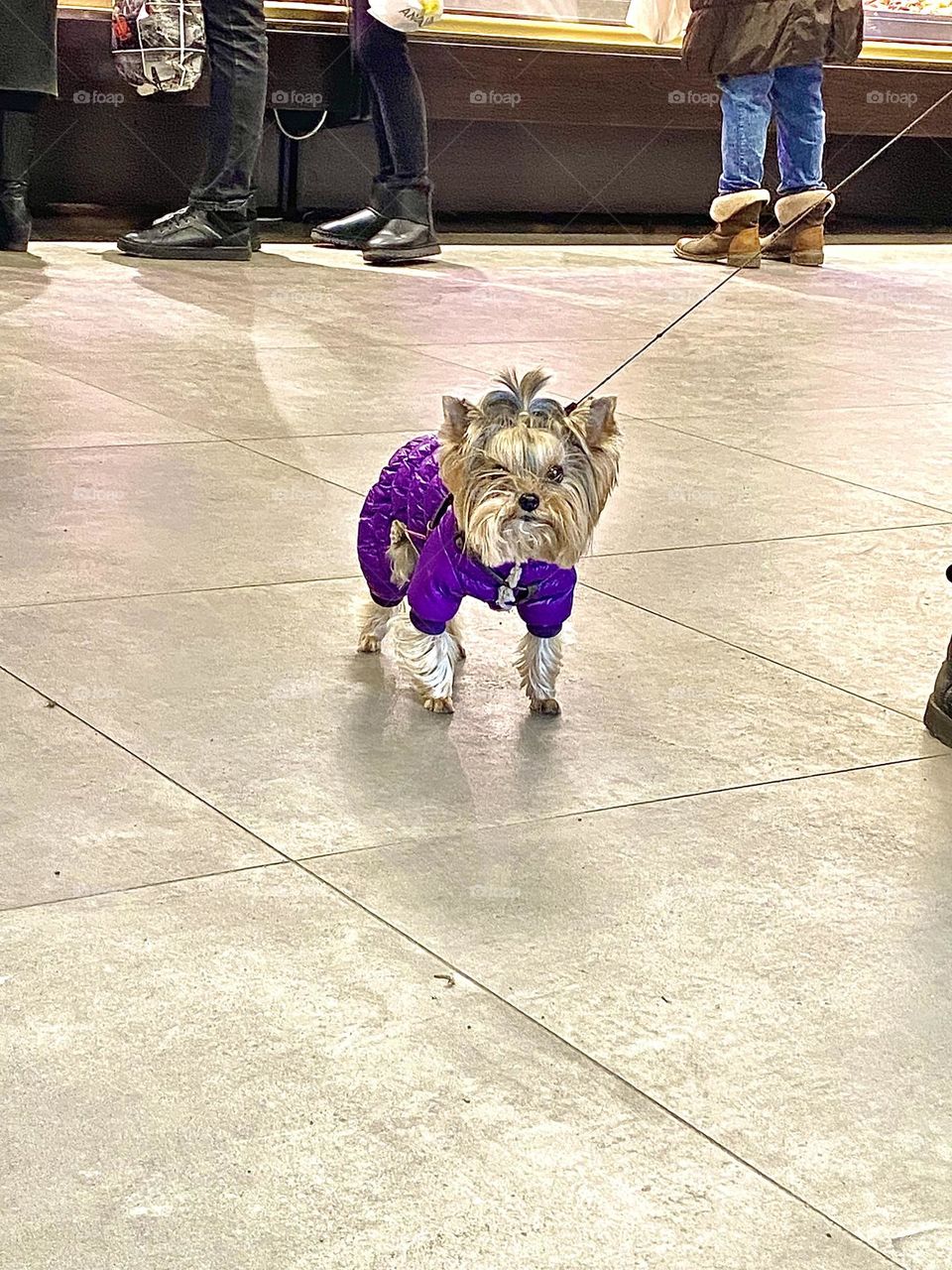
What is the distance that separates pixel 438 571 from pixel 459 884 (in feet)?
2.34

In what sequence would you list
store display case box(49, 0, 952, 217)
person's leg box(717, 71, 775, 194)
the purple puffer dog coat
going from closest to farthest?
the purple puffer dog coat → store display case box(49, 0, 952, 217) → person's leg box(717, 71, 775, 194)

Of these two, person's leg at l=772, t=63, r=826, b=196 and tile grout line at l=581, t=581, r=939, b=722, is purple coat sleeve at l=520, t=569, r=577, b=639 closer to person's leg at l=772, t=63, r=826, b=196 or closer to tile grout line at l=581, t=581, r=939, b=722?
tile grout line at l=581, t=581, r=939, b=722

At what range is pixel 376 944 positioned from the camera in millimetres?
2178

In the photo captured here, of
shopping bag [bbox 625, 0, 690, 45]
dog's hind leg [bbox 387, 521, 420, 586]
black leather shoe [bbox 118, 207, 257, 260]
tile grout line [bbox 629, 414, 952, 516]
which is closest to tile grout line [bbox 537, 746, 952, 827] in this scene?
dog's hind leg [bbox 387, 521, 420, 586]

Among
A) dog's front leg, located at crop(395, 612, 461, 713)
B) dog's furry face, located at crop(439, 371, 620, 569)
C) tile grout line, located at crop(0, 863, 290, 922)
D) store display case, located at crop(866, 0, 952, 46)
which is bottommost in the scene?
tile grout line, located at crop(0, 863, 290, 922)

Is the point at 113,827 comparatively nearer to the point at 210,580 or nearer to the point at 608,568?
the point at 210,580

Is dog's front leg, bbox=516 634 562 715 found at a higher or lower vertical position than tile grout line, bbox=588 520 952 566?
higher

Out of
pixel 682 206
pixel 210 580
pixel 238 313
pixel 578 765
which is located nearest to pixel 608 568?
pixel 210 580

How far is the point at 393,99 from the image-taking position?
796 cm

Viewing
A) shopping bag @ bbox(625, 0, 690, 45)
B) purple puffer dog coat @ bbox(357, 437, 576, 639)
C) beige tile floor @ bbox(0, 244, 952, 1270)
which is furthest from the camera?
shopping bag @ bbox(625, 0, 690, 45)

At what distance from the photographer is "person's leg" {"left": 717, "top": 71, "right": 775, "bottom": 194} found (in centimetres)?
868

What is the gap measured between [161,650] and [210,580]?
432mm

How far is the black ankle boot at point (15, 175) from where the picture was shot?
707 centimetres

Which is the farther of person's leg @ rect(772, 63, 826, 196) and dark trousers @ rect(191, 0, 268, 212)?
person's leg @ rect(772, 63, 826, 196)
